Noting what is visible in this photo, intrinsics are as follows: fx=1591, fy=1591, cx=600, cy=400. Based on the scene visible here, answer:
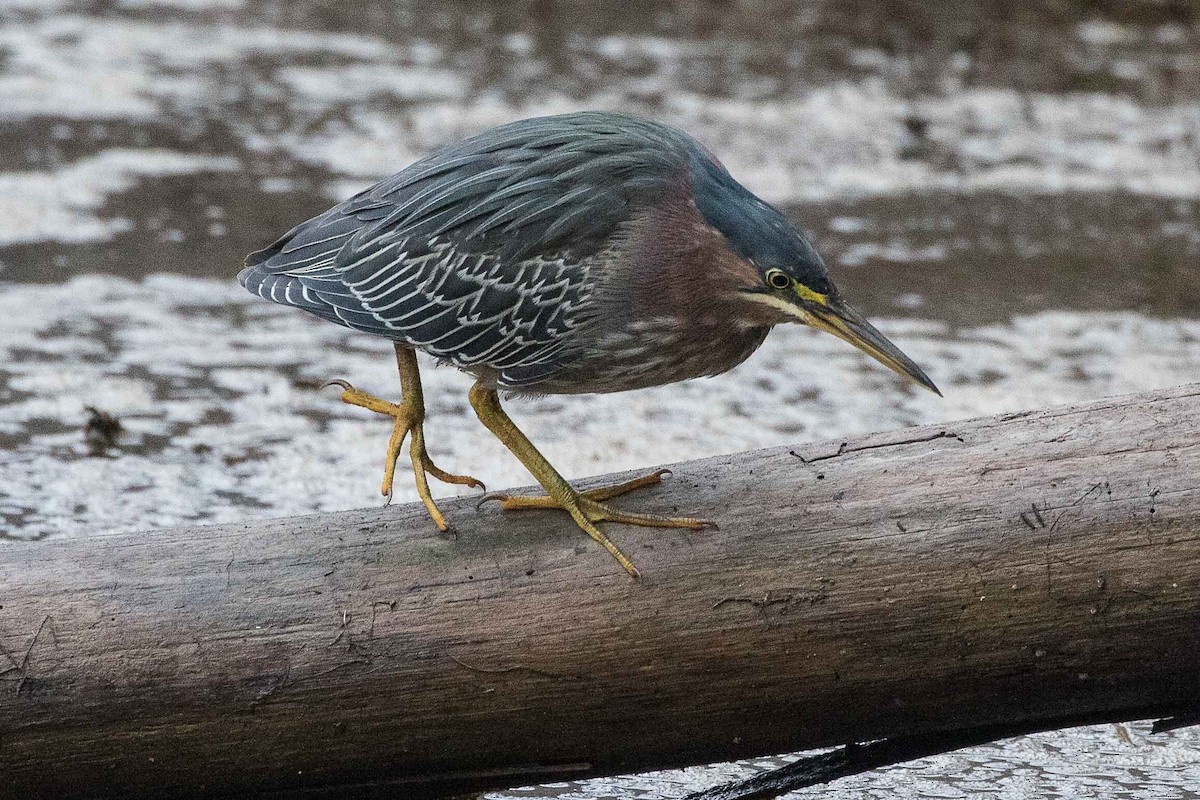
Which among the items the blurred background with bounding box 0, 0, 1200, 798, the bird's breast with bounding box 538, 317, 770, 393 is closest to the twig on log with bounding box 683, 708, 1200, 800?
the blurred background with bounding box 0, 0, 1200, 798

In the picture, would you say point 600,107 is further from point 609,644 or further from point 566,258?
point 609,644

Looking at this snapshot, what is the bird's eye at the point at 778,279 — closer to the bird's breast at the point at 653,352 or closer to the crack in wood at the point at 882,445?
the bird's breast at the point at 653,352

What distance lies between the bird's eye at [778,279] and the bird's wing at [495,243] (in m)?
0.34

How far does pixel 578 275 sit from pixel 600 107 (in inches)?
258

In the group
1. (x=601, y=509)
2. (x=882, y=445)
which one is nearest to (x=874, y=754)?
(x=882, y=445)

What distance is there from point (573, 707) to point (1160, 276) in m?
5.93

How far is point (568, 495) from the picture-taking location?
3836mm

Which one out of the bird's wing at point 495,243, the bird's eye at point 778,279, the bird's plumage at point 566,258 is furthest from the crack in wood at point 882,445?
the bird's wing at point 495,243

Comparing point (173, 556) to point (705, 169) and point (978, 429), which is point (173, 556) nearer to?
point (705, 169)

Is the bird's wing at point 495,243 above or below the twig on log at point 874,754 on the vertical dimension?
above

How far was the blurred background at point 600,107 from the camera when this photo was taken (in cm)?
616

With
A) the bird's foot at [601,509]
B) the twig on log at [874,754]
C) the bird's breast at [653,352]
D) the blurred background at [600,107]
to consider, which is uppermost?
the bird's breast at [653,352]

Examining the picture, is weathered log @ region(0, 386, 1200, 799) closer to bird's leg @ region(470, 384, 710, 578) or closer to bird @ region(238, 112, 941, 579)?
bird's leg @ region(470, 384, 710, 578)

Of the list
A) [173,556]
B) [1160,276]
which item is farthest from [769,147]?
[173,556]
